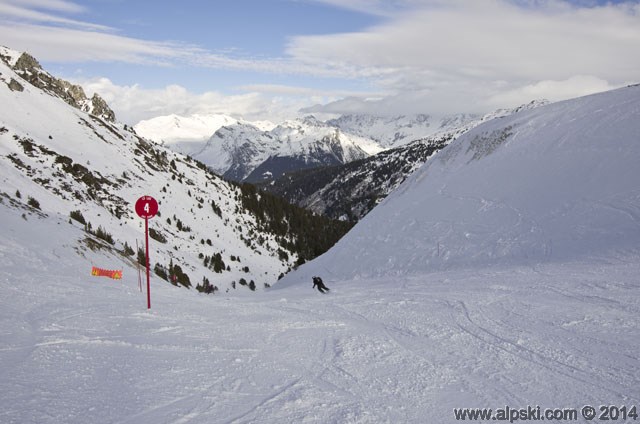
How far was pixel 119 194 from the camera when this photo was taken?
43.8m

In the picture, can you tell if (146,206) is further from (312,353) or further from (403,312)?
(403,312)

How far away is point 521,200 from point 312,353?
63.3ft

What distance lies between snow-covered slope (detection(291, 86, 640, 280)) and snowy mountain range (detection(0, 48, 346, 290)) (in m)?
14.8

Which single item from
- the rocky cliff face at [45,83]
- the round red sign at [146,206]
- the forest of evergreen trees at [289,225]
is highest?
the rocky cliff face at [45,83]

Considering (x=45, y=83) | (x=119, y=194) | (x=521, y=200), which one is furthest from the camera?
(x=45, y=83)

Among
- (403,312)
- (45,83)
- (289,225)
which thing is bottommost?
(289,225)

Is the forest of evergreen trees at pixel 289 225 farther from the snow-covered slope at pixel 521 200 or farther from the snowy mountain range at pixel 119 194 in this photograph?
the snow-covered slope at pixel 521 200

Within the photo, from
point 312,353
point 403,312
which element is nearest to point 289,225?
point 403,312

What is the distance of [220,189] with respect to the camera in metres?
75.8

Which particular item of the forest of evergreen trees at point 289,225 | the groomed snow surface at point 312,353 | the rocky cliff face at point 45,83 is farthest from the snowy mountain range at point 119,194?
the groomed snow surface at point 312,353

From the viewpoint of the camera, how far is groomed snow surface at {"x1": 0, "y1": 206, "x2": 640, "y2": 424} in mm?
5676

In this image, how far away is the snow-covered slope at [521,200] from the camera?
19.1 metres

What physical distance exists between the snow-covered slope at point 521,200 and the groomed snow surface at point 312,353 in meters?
5.80

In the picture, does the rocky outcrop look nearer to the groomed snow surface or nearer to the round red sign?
the round red sign
